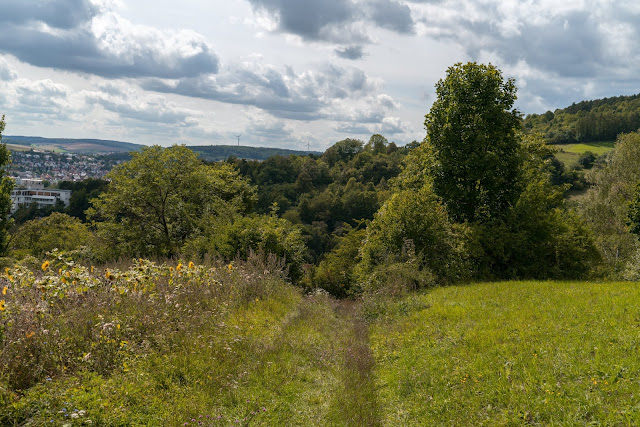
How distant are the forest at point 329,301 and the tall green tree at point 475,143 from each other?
0.09 metres

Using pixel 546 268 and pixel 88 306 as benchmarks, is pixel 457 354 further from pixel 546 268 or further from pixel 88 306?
pixel 546 268

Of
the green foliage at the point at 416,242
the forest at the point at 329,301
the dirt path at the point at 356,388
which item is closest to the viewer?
the forest at the point at 329,301

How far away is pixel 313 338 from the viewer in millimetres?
9586

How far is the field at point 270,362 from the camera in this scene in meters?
5.32

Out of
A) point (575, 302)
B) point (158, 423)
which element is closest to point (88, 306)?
point (158, 423)

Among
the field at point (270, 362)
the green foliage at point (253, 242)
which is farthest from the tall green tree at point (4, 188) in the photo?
the field at point (270, 362)

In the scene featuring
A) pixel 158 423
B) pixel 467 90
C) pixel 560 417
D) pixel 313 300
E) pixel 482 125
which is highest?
pixel 467 90

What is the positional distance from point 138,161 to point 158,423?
23159 mm

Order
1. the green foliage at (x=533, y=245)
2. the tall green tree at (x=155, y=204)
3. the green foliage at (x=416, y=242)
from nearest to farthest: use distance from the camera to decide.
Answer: the green foliage at (x=416, y=242)
the green foliage at (x=533, y=245)
the tall green tree at (x=155, y=204)

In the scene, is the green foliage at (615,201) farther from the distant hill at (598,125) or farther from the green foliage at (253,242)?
the distant hill at (598,125)

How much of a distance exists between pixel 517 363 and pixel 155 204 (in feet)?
76.9

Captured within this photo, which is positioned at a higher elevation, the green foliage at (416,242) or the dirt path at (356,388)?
the green foliage at (416,242)

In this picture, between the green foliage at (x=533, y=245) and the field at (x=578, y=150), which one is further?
the field at (x=578, y=150)

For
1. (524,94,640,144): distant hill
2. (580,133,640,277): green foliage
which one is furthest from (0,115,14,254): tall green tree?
(524,94,640,144): distant hill
